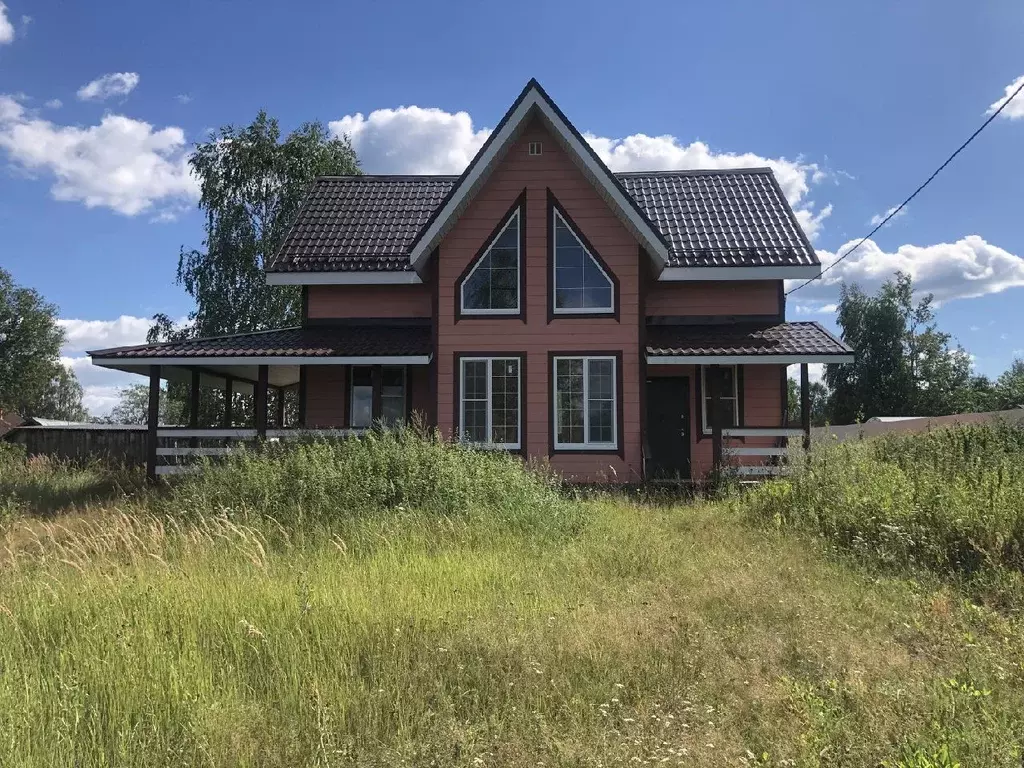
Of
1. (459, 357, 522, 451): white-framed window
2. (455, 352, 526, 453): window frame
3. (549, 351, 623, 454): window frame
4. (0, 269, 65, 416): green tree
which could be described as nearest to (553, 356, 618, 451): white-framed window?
(549, 351, 623, 454): window frame

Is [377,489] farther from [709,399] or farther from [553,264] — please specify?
[709,399]

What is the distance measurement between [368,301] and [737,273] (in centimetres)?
792

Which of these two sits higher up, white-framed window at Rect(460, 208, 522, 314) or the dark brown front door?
white-framed window at Rect(460, 208, 522, 314)

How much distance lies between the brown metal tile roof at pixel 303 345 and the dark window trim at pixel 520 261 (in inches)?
40.8

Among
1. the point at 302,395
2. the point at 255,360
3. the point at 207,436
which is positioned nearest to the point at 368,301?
the point at 302,395

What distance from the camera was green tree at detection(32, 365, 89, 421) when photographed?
2956 inches

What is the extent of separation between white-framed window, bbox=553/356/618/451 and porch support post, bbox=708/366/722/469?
189 cm

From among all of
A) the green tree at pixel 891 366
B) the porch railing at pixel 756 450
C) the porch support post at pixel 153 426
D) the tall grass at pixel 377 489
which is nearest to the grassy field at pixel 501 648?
the tall grass at pixel 377 489

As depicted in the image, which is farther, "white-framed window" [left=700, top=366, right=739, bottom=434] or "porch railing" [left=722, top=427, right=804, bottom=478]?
"white-framed window" [left=700, top=366, right=739, bottom=434]

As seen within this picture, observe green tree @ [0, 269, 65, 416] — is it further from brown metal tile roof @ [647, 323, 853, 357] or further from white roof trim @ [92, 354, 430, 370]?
brown metal tile roof @ [647, 323, 853, 357]

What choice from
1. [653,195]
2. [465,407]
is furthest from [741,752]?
[653,195]

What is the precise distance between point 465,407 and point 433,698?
30.8ft

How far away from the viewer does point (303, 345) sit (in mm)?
13211

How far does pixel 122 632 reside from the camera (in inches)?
173
